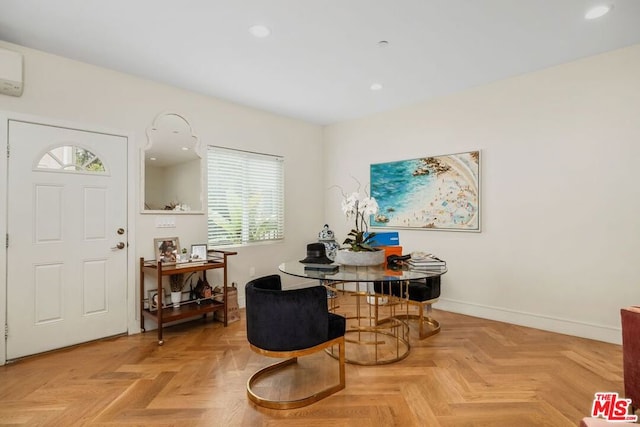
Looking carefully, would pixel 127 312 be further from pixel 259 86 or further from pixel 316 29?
pixel 316 29

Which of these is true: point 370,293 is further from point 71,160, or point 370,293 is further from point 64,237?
point 71,160

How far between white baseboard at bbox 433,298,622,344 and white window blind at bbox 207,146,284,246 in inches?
101

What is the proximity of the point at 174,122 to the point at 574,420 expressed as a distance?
427cm

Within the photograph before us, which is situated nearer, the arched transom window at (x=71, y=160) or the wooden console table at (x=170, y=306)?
the arched transom window at (x=71, y=160)

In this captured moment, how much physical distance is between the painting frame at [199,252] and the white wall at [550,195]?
8.80 ft

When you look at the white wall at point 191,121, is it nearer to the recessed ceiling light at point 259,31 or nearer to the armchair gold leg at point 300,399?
the recessed ceiling light at point 259,31

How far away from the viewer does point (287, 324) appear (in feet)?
6.82

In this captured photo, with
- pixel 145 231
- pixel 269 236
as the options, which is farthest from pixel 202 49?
pixel 269 236

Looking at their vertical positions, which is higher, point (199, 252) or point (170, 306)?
point (199, 252)

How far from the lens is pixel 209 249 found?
→ 408 centimetres

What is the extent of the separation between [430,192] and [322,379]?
2714 millimetres

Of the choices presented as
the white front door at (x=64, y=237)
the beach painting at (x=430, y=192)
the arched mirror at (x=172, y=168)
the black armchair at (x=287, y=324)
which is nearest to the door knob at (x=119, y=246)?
the white front door at (x=64, y=237)

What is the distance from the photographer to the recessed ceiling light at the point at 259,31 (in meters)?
2.60

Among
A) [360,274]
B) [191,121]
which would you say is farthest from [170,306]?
[360,274]
